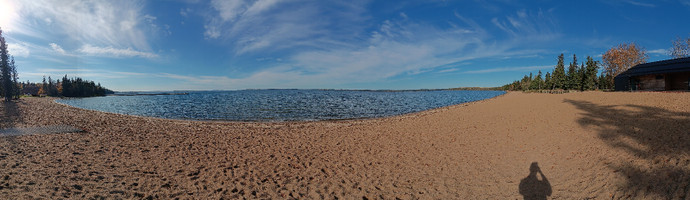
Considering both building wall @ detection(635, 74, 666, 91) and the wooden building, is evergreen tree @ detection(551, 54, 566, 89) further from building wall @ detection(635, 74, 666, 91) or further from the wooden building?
building wall @ detection(635, 74, 666, 91)

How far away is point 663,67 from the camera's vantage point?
108 feet

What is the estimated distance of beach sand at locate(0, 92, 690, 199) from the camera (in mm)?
7180

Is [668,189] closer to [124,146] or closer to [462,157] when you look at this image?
[462,157]

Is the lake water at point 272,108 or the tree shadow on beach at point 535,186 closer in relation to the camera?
the tree shadow on beach at point 535,186

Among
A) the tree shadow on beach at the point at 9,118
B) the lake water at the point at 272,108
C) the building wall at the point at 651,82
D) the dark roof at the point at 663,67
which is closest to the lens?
the tree shadow on beach at the point at 9,118

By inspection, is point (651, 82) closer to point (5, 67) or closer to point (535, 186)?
point (535, 186)

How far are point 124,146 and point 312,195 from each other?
11.4 metres

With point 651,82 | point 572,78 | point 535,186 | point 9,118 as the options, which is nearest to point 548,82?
point 572,78

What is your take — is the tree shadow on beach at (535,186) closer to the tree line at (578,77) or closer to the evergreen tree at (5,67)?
the tree line at (578,77)

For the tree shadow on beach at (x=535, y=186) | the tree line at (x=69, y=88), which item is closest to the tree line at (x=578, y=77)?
the tree shadow on beach at (x=535, y=186)

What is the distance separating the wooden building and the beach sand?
87.7ft

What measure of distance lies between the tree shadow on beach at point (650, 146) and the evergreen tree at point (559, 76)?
76427mm

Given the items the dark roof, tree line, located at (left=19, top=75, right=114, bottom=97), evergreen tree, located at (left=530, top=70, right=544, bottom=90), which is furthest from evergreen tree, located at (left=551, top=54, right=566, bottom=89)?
tree line, located at (left=19, top=75, right=114, bottom=97)

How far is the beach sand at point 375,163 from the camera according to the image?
23.6ft
